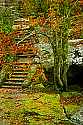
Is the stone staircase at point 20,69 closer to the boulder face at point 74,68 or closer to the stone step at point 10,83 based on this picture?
the stone step at point 10,83

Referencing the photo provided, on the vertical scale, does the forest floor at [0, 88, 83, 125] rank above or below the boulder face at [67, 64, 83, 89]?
below

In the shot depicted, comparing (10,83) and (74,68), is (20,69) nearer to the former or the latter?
(10,83)

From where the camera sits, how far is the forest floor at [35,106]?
41.3 ft

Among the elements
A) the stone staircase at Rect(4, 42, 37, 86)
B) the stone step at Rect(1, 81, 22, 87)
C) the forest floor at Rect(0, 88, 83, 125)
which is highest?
the stone staircase at Rect(4, 42, 37, 86)

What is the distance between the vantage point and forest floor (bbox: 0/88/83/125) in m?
12.6


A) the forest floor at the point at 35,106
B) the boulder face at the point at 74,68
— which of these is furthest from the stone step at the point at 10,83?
the boulder face at the point at 74,68

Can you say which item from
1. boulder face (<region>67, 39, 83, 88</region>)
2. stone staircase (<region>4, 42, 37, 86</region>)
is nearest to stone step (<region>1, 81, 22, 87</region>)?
stone staircase (<region>4, 42, 37, 86</region>)

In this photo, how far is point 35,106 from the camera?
13.8m

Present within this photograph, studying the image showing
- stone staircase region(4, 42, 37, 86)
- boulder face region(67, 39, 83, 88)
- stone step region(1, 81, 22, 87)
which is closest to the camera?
stone step region(1, 81, 22, 87)

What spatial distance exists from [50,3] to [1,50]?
2.82 m

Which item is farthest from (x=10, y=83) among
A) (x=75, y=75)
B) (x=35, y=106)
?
(x=75, y=75)

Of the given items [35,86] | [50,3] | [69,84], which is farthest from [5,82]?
[50,3]

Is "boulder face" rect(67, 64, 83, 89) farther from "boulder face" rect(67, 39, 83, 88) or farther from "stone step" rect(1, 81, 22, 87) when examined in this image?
"stone step" rect(1, 81, 22, 87)

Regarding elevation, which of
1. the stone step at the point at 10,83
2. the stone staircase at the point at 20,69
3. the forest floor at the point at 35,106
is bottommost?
the forest floor at the point at 35,106
